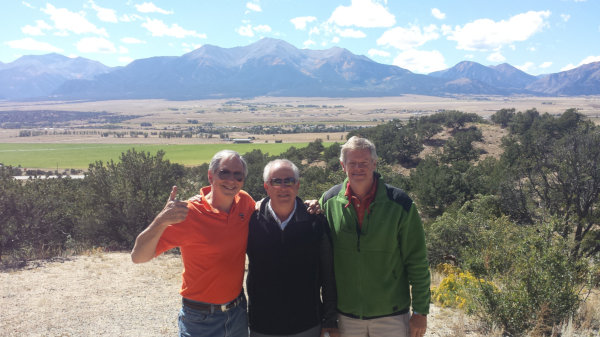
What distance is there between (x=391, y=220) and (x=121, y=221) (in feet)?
48.0

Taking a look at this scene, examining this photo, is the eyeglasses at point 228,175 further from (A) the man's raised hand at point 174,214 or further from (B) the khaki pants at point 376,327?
(B) the khaki pants at point 376,327

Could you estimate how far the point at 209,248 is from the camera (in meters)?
3.35

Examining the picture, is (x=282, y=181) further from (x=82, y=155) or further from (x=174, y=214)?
(x=82, y=155)

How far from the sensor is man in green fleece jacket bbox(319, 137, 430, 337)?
356 centimetres

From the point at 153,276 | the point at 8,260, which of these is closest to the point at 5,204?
the point at 8,260

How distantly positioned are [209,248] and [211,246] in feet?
0.08

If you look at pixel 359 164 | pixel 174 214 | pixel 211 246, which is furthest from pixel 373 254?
pixel 174 214

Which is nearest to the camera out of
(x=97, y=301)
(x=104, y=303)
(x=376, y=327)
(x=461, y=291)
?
(x=376, y=327)

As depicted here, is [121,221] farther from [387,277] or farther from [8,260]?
[387,277]

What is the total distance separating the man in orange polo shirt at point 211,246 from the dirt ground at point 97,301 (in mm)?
3710

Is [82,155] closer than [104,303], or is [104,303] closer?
[104,303]

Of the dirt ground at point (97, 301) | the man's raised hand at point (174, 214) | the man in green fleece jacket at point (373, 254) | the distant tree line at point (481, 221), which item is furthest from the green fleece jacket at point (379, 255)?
the distant tree line at point (481, 221)

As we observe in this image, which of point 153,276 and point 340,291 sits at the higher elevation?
point 340,291

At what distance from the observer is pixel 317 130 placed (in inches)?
4582
